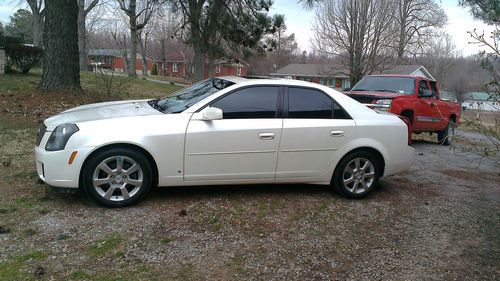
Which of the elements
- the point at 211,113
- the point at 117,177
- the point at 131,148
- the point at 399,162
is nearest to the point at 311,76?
the point at 399,162

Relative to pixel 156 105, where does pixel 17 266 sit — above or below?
below

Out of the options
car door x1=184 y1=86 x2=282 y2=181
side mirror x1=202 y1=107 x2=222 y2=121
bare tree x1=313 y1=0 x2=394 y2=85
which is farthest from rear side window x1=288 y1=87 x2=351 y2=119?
bare tree x1=313 y1=0 x2=394 y2=85

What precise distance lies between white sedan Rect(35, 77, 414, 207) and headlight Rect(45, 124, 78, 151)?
1 cm

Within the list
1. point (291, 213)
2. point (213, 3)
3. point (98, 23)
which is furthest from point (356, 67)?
point (98, 23)

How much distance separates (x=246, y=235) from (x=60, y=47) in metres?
8.72

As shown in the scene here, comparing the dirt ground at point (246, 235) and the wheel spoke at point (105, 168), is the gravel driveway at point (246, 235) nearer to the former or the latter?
the dirt ground at point (246, 235)

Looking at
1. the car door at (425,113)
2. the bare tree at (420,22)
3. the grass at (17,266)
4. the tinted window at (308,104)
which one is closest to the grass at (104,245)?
the grass at (17,266)

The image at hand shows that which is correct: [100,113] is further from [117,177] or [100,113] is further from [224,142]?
[224,142]

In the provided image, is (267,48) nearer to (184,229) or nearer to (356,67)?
(356,67)

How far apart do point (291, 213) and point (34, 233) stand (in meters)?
2.64

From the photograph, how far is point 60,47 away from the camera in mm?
10875

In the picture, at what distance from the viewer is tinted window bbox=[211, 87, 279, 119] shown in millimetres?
5098

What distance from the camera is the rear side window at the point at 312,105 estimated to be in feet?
17.6

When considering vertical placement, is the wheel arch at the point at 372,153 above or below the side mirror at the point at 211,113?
below
